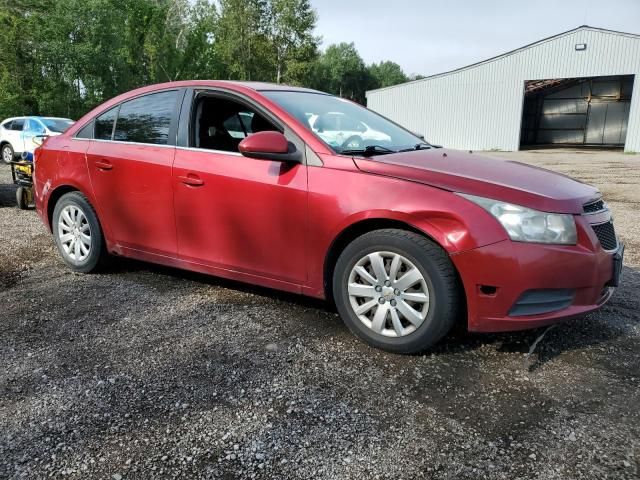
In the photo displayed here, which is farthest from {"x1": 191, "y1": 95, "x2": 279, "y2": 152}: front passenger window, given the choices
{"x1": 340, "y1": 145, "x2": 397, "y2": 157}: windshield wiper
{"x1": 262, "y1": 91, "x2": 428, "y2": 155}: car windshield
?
{"x1": 340, "y1": 145, "x2": 397, "y2": 157}: windshield wiper

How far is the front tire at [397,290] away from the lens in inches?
115

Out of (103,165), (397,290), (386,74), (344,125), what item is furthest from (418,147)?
(386,74)

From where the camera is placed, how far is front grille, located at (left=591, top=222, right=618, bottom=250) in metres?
2.99

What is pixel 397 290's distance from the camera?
10.0 feet

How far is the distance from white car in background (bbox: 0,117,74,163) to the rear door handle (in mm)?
12102

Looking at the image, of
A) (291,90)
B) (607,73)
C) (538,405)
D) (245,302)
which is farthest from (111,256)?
(607,73)

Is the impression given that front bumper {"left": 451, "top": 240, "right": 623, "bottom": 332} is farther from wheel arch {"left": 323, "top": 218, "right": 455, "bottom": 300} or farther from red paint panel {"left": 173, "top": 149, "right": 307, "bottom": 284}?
red paint panel {"left": 173, "top": 149, "right": 307, "bottom": 284}

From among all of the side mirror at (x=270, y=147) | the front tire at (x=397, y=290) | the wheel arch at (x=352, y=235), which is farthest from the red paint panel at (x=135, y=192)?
the front tire at (x=397, y=290)

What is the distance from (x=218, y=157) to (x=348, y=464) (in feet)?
7.56

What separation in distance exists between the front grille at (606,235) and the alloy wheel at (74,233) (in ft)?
12.8

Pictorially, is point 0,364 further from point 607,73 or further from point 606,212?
point 607,73

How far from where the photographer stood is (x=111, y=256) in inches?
187

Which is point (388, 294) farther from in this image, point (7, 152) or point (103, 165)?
point (7, 152)

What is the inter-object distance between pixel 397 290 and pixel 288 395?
0.87 meters
